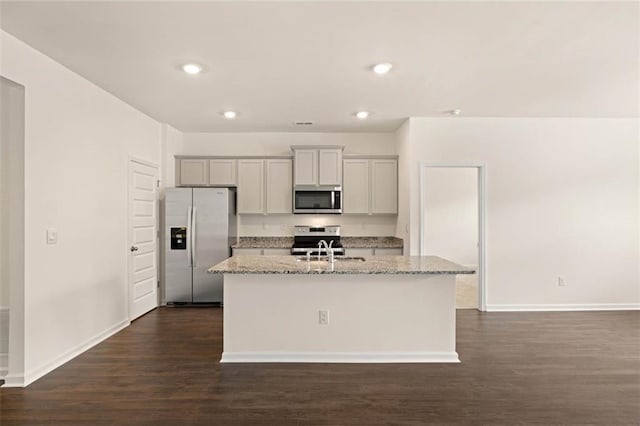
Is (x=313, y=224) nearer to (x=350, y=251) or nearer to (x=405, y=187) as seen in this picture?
(x=350, y=251)

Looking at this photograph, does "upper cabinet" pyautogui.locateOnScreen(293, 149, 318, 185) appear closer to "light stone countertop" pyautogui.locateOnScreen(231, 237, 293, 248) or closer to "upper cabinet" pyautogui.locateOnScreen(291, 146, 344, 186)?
"upper cabinet" pyautogui.locateOnScreen(291, 146, 344, 186)

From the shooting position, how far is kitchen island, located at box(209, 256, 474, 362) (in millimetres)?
3275

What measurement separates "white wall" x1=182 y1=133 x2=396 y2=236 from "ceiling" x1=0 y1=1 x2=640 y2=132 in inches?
54.1

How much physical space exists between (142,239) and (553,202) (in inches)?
216

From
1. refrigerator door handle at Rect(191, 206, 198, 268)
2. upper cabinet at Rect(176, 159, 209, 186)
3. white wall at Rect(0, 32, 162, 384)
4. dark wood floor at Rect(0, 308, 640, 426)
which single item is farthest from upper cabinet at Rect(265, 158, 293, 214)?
dark wood floor at Rect(0, 308, 640, 426)

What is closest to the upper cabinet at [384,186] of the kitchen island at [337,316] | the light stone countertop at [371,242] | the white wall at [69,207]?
the light stone countertop at [371,242]

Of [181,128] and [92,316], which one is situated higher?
[181,128]

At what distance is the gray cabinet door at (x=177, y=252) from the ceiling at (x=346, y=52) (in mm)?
1278

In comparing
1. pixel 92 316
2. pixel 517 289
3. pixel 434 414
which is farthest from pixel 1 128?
pixel 517 289

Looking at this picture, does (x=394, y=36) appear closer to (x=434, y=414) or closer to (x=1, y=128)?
(x=434, y=414)

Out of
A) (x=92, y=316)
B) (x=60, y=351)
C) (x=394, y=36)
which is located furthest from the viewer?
(x=92, y=316)

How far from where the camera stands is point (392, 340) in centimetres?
328

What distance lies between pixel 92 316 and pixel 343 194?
3.58 m

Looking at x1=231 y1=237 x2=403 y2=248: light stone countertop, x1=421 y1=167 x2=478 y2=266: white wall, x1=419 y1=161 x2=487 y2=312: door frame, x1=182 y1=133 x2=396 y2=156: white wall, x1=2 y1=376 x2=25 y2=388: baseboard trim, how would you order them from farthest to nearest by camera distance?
x1=421 y1=167 x2=478 y2=266: white wall, x1=182 y1=133 x2=396 y2=156: white wall, x1=231 y1=237 x2=403 y2=248: light stone countertop, x1=419 y1=161 x2=487 y2=312: door frame, x1=2 y1=376 x2=25 y2=388: baseboard trim
